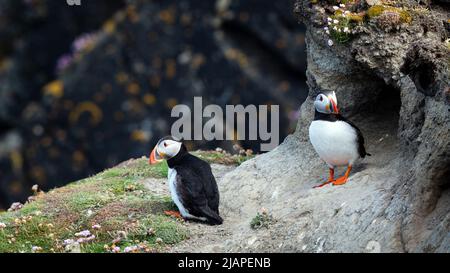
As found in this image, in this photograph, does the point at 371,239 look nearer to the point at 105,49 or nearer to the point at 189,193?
the point at 189,193

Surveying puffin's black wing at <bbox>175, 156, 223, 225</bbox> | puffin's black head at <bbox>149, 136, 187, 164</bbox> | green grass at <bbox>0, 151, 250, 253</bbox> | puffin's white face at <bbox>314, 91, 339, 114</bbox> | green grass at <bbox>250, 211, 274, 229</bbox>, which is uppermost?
puffin's white face at <bbox>314, 91, 339, 114</bbox>

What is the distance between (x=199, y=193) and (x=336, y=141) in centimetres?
196

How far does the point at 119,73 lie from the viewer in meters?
29.0

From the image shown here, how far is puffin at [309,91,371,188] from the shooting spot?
54.9 feet

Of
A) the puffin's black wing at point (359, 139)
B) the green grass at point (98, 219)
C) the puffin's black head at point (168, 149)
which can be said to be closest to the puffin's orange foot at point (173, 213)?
the green grass at point (98, 219)

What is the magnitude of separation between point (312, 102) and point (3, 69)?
13.6 meters

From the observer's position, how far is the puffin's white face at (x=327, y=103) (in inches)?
659

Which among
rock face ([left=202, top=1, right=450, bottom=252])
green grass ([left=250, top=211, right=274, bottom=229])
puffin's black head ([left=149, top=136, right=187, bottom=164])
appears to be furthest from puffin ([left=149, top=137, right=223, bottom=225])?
green grass ([left=250, top=211, right=274, bottom=229])

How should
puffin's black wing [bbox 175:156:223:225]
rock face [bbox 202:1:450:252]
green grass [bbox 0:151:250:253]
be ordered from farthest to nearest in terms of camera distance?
puffin's black wing [bbox 175:156:223:225], green grass [bbox 0:151:250:253], rock face [bbox 202:1:450:252]

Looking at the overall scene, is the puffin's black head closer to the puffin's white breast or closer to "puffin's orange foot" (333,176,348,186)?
→ the puffin's white breast

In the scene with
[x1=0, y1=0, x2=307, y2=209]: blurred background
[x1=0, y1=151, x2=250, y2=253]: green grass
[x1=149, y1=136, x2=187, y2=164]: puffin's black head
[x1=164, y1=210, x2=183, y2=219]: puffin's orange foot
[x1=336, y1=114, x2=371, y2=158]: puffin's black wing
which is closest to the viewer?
[x1=0, y1=151, x2=250, y2=253]: green grass

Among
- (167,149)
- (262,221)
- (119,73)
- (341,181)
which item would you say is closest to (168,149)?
(167,149)

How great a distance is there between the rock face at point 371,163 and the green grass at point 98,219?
1019 millimetres

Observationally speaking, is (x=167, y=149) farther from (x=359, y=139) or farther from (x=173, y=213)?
(x=359, y=139)
